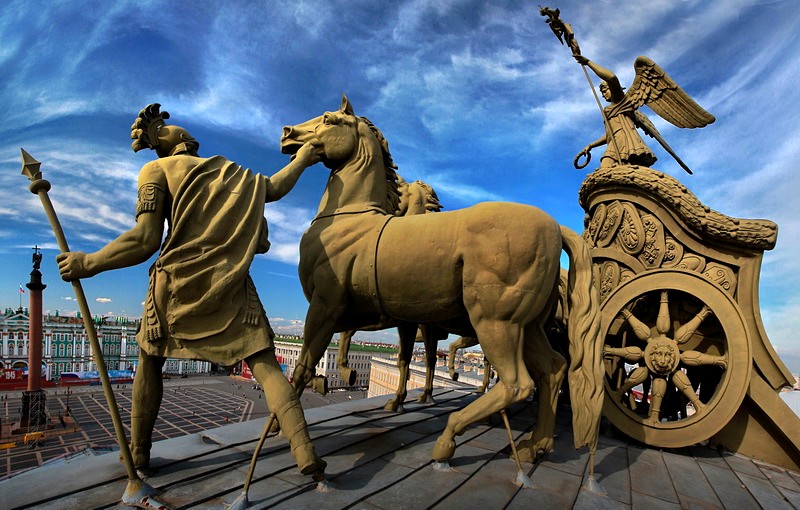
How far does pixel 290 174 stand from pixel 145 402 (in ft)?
6.58

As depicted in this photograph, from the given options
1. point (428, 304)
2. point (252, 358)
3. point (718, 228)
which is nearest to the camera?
point (252, 358)

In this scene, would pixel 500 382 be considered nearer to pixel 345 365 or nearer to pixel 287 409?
pixel 287 409

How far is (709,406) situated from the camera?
13.5 feet

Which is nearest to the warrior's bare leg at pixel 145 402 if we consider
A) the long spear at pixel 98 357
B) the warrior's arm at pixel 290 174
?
the long spear at pixel 98 357

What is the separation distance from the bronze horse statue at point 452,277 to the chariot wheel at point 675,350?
4.27 ft

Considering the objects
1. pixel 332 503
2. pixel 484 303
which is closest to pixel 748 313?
pixel 484 303

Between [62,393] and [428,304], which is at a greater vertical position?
[428,304]

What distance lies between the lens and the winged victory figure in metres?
5.71

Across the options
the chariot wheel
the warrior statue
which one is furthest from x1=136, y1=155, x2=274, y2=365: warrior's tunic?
the chariot wheel

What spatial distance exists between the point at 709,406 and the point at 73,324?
256ft

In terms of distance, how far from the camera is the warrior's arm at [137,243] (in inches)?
100

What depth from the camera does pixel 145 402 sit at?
2.83 m

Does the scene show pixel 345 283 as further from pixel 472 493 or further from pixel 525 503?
pixel 525 503

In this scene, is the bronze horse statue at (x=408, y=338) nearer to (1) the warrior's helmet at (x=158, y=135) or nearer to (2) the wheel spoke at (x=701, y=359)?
(1) the warrior's helmet at (x=158, y=135)
